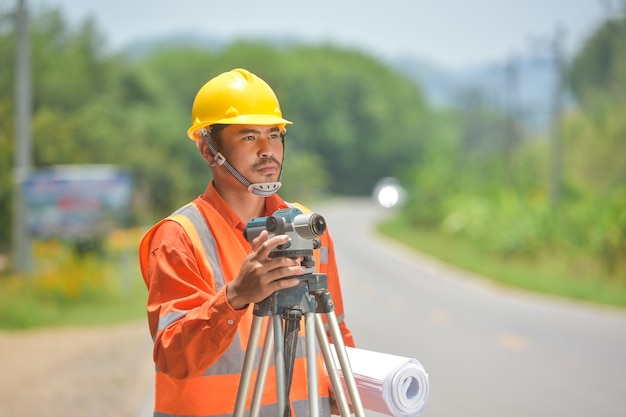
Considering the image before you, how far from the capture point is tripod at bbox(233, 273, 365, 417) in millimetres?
2682

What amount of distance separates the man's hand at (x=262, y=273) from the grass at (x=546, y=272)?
15.4m

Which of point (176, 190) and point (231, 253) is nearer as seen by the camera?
point (231, 253)

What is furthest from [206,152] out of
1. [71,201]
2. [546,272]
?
[546,272]

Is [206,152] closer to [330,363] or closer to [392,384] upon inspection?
[330,363]

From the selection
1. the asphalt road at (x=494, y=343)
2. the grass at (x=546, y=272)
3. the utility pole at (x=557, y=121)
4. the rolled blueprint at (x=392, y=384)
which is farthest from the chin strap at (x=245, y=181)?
the utility pole at (x=557, y=121)

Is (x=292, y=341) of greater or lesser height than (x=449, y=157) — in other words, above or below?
above

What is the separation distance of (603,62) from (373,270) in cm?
3291

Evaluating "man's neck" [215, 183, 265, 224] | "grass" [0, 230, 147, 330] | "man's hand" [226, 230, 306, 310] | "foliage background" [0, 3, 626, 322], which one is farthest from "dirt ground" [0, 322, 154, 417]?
"foliage background" [0, 3, 626, 322]

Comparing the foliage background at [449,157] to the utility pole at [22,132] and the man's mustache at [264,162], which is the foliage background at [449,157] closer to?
the utility pole at [22,132]

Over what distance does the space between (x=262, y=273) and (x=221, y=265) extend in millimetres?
473

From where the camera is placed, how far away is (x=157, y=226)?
116 inches

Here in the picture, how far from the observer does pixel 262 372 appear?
8.98ft

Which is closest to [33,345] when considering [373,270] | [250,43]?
[373,270]

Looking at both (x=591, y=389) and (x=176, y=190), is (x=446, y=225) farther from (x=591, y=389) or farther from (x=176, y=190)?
(x=591, y=389)
